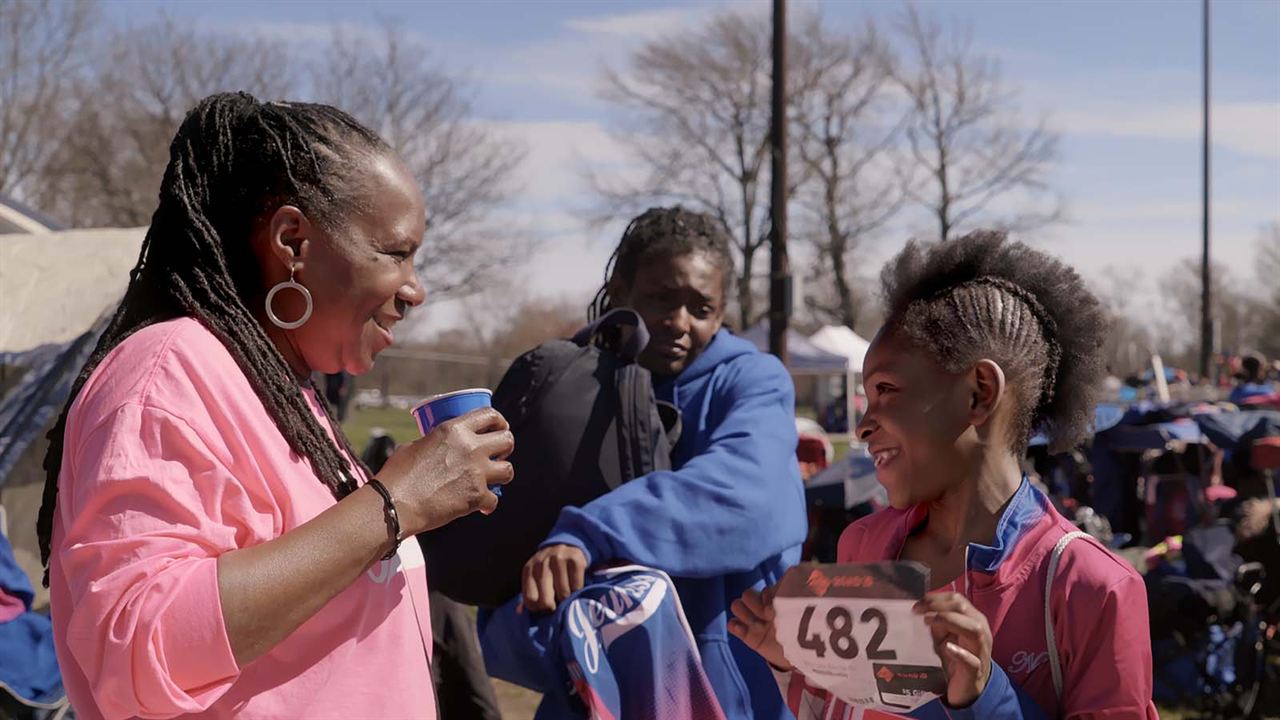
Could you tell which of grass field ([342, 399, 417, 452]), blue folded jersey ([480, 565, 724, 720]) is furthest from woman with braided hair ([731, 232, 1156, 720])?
grass field ([342, 399, 417, 452])

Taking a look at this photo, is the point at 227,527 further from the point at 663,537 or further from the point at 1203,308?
the point at 1203,308

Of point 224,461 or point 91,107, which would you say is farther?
point 91,107

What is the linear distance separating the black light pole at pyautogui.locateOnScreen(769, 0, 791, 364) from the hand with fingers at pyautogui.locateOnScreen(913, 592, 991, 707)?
1095 cm

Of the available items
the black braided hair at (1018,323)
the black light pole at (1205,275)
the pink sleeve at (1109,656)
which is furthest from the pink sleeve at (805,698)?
the black light pole at (1205,275)

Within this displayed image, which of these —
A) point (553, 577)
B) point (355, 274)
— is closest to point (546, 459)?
point (553, 577)

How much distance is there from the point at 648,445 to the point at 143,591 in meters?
1.50

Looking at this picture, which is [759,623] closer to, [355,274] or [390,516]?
[390,516]

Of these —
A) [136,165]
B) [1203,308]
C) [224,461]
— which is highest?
[136,165]

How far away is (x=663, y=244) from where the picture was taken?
10.5 ft

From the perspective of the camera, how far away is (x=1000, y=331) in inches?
83.1

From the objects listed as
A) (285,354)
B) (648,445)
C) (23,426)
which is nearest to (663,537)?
(648,445)

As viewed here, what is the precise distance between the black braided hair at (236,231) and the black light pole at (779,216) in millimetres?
11000

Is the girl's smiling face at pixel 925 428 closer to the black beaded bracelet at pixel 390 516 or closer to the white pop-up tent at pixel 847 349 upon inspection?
the black beaded bracelet at pixel 390 516

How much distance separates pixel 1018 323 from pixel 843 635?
2.32ft
